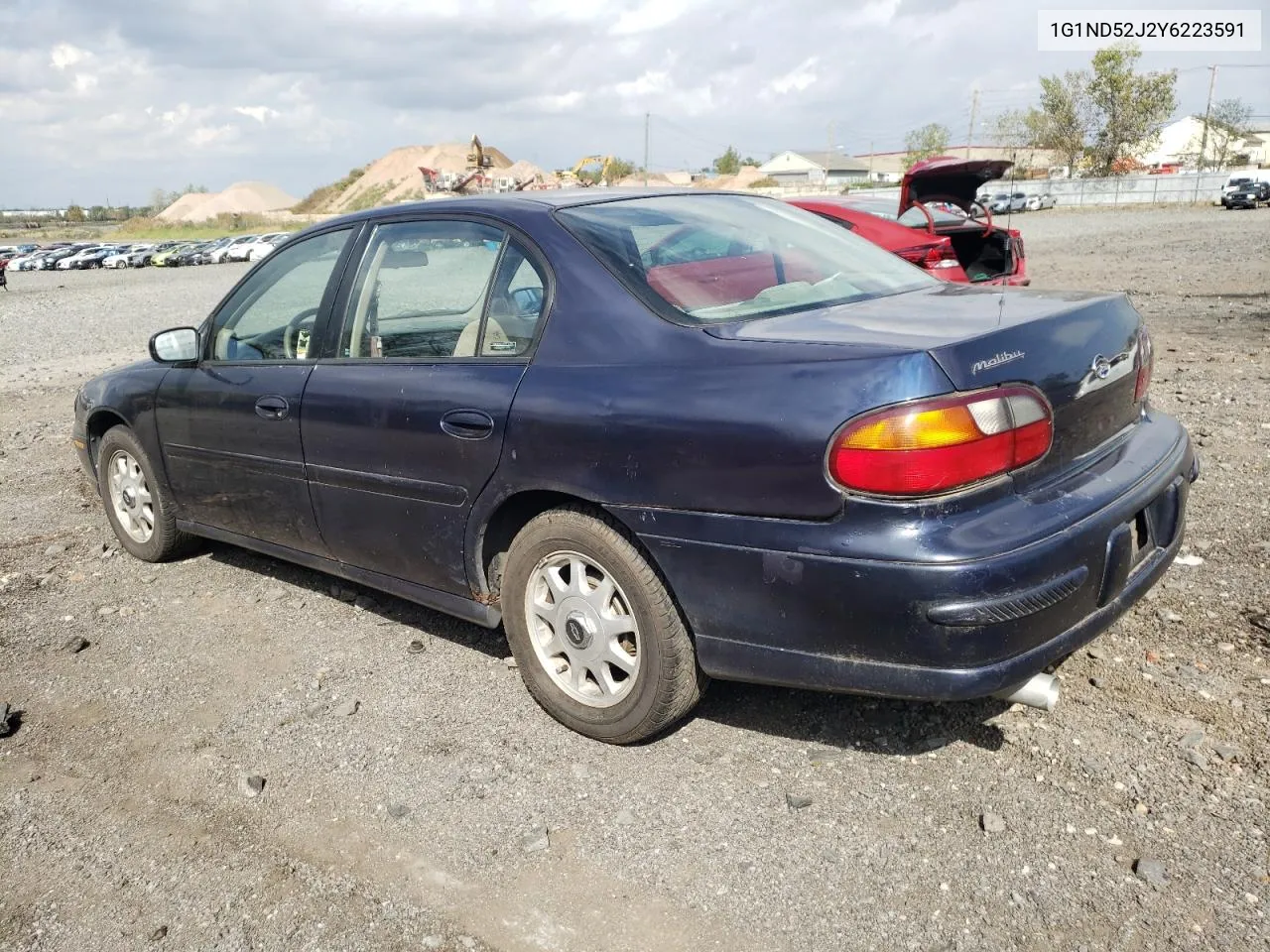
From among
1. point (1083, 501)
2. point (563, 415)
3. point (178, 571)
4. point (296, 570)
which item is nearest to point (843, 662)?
point (1083, 501)

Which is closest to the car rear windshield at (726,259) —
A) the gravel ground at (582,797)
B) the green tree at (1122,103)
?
the gravel ground at (582,797)

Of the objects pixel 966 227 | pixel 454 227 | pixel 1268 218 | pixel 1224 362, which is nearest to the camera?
pixel 454 227

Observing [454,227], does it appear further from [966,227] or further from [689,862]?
[966,227]

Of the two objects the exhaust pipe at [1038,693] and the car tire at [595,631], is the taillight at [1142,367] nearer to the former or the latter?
the exhaust pipe at [1038,693]

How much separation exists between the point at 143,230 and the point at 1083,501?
388 ft

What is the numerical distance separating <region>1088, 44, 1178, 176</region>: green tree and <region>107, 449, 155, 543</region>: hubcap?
7824cm

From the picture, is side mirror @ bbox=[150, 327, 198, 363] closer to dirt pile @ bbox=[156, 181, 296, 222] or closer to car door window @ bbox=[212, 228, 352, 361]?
car door window @ bbox=[212, 228, 352, 361]

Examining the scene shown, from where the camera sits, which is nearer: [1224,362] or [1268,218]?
[1224,362]

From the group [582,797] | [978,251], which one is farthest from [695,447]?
[978,251]

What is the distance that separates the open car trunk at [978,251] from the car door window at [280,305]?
7.49 meters

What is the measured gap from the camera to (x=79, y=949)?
244 cm

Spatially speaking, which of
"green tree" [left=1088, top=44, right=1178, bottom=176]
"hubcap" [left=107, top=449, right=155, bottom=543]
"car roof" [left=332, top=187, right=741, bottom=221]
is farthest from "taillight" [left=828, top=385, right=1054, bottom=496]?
"green tree" [left=1088, top=44, right=1178, bottom=176]

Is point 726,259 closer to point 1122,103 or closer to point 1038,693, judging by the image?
point 1038,693

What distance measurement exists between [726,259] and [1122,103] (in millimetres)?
79033
